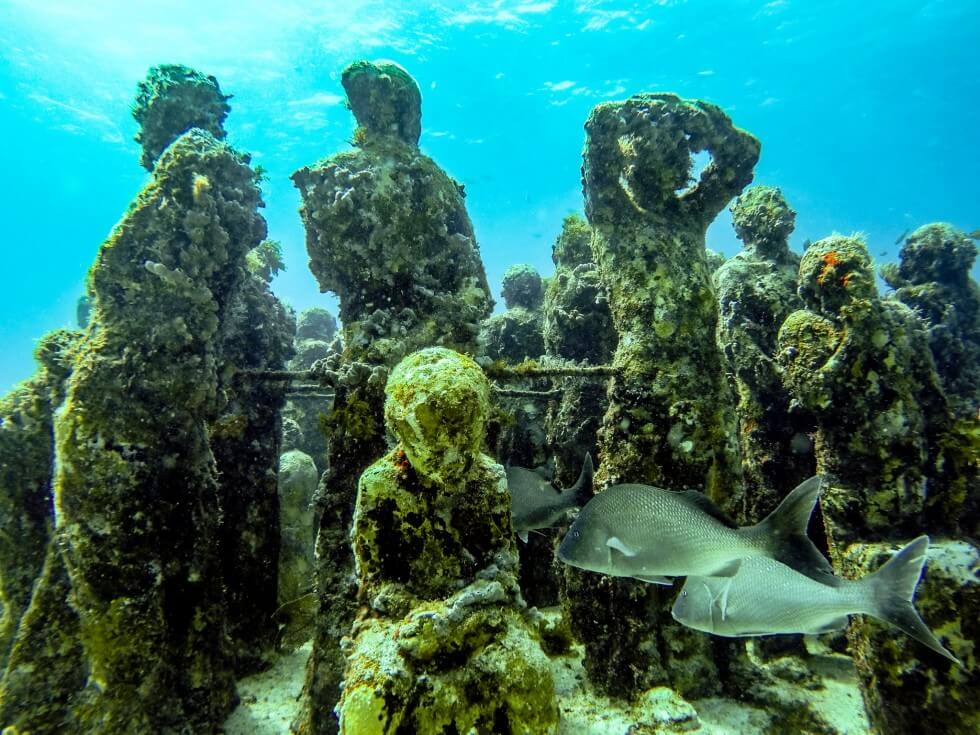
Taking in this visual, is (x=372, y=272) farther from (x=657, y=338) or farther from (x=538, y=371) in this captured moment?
(x=657, y=338)

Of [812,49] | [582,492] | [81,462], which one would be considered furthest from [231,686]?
[812,49]

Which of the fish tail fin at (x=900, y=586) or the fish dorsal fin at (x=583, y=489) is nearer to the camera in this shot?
the fish tail fin at (x=900, y=586)

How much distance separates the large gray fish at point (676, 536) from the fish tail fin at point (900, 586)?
247mm

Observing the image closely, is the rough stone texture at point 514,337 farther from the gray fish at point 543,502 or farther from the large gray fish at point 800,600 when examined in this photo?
the large gray fish at point 800,600

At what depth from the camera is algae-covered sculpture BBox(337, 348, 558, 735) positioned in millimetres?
2158

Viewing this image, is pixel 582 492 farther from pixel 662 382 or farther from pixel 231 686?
pixel 231 686

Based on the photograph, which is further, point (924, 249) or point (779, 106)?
point (779, 106)

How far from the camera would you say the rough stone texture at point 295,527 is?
6.51 metres

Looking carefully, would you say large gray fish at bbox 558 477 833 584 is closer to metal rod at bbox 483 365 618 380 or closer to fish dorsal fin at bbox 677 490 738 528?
fish dorsal fin at bbox 677 490 738 528

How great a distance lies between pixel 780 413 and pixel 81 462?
721 cm

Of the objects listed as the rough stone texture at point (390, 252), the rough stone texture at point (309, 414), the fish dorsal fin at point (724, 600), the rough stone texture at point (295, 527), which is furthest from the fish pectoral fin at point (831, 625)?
the rough stone texture at point (309, 414)

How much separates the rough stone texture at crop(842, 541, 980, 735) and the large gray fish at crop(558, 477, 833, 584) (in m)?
1.44

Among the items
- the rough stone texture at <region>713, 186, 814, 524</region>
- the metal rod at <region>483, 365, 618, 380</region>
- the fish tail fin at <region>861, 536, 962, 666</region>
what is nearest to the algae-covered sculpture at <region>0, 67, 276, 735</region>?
the metal rod at <region>483, 365, 618, 380</region>

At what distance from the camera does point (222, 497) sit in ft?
18.4
